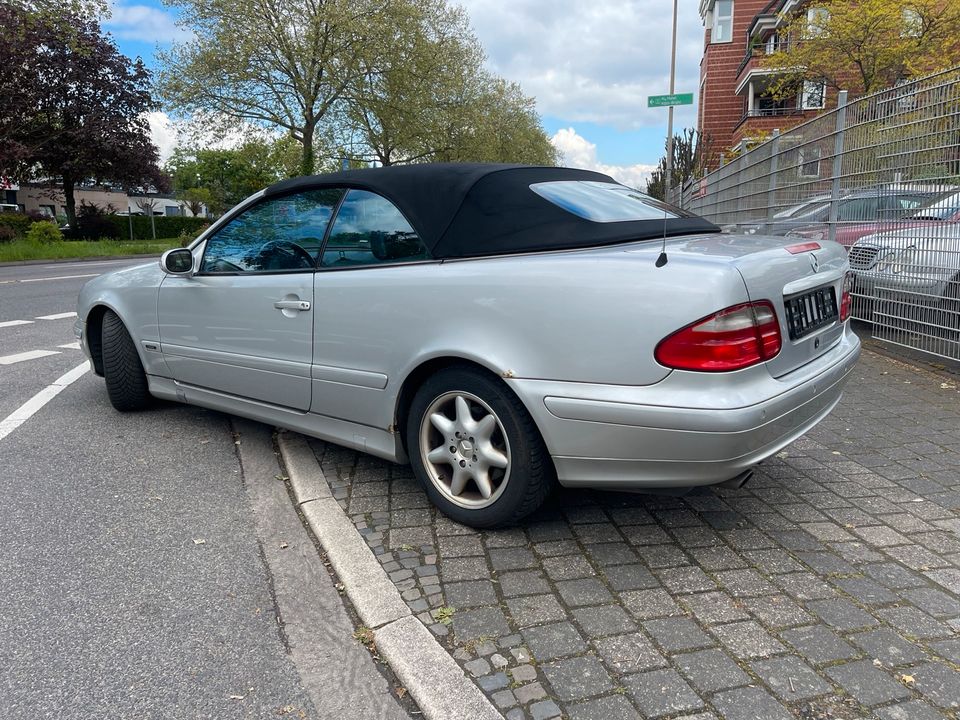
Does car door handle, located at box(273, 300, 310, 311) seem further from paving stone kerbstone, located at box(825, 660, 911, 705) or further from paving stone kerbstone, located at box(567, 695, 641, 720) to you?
paving stone kerbstone, located at box(825, 660, 911, 705)

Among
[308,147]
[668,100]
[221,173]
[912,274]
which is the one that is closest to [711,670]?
[912,274]

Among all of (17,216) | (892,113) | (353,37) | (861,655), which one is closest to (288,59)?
(353,37)

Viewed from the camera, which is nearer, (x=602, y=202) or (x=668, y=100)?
(x=602, y=202)

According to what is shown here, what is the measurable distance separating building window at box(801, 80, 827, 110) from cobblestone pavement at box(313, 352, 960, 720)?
92.3ft

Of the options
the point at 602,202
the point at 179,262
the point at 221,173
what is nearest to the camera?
the point at 602,202

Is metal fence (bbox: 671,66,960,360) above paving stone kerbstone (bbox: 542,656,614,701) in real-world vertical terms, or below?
above

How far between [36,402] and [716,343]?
5085 mm

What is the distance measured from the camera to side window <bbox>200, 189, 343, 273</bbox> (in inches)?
145

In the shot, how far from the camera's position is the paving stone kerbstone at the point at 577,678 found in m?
2.08

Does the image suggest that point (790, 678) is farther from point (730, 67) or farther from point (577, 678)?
point (730, 67)

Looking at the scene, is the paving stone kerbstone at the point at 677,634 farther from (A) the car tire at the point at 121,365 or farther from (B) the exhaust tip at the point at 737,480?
(A) the car tire at the point at 121,365

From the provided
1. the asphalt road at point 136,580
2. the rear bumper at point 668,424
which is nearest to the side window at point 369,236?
the rear bumper at point 668,424

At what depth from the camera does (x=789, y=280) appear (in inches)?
110

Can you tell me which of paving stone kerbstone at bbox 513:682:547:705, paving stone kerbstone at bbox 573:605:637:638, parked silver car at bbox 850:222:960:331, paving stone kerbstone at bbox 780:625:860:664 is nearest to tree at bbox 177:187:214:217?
parked silver car at bbox 850:222:960:331
